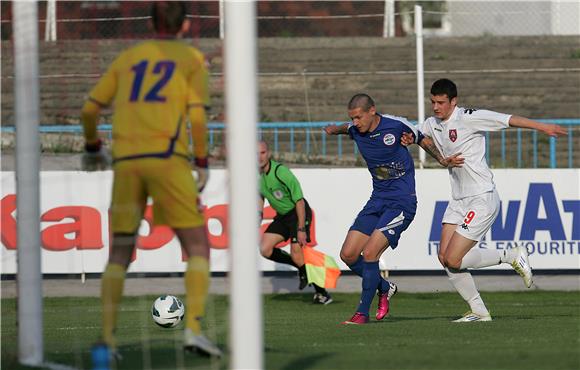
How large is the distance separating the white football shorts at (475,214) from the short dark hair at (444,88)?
974 mm

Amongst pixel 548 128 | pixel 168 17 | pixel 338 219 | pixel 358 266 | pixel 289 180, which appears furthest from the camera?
pixel 338 219

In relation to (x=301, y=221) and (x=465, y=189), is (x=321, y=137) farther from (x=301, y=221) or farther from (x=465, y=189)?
(x=465, y=189)

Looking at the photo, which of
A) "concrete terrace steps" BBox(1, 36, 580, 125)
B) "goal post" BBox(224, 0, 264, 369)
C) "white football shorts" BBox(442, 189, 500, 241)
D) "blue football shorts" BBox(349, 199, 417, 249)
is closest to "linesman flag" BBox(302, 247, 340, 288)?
"blue football shorts" BBox(349, 199, 417, 249)

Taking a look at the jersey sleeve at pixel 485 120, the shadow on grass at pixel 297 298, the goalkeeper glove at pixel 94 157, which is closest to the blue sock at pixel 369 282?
the jersey sleeve at pixel 485 120

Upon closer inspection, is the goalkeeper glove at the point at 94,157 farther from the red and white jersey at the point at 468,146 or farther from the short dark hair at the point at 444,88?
the red and white jersey at the point at 468,146

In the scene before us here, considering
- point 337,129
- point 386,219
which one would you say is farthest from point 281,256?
point 386,219

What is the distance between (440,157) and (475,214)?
64cm

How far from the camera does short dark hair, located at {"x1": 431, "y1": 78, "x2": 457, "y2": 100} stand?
10.8 metres

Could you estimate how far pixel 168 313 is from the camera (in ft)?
35.3

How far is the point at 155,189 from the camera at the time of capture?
6.73 meters

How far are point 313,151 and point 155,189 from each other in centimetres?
1372

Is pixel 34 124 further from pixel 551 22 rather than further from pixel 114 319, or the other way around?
pixel 551 22

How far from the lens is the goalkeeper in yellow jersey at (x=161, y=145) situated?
22.0ft

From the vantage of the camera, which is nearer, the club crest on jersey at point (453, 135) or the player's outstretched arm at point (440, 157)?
the player's outstretched arm at point (440, 157)
